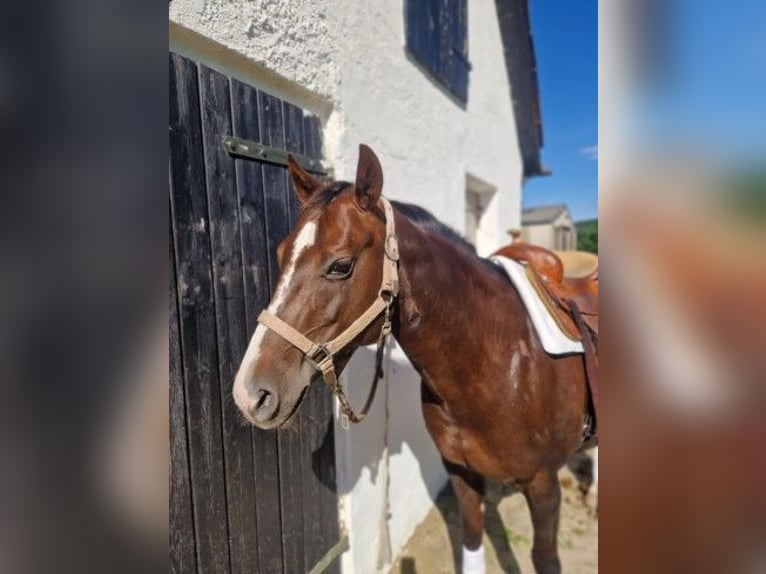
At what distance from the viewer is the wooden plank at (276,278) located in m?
1.67

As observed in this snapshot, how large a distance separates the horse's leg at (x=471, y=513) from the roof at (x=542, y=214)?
1665 centimetres

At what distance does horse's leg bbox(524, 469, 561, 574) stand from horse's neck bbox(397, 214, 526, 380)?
633 millimetres

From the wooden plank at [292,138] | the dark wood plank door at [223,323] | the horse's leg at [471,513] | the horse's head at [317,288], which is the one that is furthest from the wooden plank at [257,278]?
the horse's leg at [471,513]

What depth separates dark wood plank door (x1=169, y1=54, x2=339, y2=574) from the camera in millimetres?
1327

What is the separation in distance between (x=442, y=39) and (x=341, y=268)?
2697 millimetres

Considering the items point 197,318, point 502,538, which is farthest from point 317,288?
point 502,538

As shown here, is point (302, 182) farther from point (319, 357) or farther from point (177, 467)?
point (177, 467)

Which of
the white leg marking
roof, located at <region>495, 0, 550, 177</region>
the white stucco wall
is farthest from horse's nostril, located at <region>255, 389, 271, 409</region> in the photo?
the white stucco wall

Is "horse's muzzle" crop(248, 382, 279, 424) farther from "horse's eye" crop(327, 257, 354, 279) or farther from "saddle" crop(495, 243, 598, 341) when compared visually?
"saddle" crop(495, 243, 598, 341)

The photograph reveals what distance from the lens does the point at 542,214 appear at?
66.9 feet

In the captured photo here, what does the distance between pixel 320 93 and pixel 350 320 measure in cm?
117

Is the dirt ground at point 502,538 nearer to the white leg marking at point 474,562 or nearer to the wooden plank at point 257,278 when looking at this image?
the white leg marking at point 474,562

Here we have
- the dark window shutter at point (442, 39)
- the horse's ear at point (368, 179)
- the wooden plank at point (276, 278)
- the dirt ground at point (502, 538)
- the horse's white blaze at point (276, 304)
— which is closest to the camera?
the horse's white blaze at point (276, 304)
